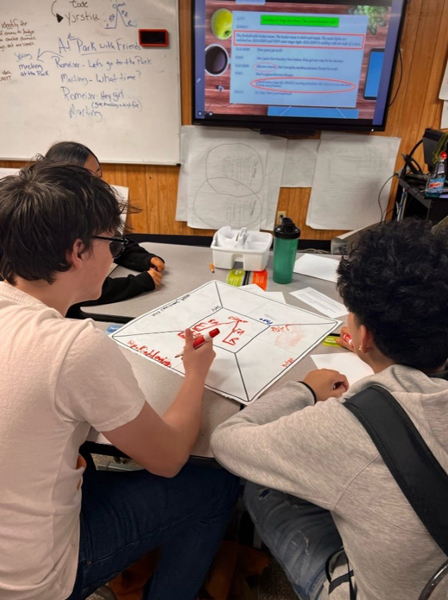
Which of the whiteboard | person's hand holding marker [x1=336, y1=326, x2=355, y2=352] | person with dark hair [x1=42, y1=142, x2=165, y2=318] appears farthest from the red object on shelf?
person's hand holding marker [x1=336, y1=326, x2=355, y2=352]

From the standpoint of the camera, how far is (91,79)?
2.88 meters

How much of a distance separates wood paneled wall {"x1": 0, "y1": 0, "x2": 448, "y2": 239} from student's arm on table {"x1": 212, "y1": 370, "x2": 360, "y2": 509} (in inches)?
91.5

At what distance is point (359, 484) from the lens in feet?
2.06

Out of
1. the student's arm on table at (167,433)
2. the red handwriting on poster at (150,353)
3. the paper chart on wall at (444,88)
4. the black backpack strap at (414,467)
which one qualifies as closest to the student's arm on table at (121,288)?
the red handwriting on poster at (150,353)

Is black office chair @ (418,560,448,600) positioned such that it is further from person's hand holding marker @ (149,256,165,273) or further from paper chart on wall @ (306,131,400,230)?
paper chart on wall @ (306,131,400,230)

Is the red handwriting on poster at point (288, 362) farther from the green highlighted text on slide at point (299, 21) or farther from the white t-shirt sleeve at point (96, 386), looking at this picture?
the green highlighted text on slide at point (299, 21)

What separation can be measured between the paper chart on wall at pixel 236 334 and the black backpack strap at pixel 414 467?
383mm

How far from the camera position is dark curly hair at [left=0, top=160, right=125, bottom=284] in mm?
759

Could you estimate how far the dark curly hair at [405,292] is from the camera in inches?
28.5

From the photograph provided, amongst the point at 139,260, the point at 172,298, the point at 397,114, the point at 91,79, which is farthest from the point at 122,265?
the point at 397,114

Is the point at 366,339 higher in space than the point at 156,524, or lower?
higher

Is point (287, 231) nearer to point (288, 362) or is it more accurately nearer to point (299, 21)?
point (288, 362)

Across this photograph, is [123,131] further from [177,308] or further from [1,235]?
[1,235]

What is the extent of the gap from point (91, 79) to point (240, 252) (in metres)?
2.08
